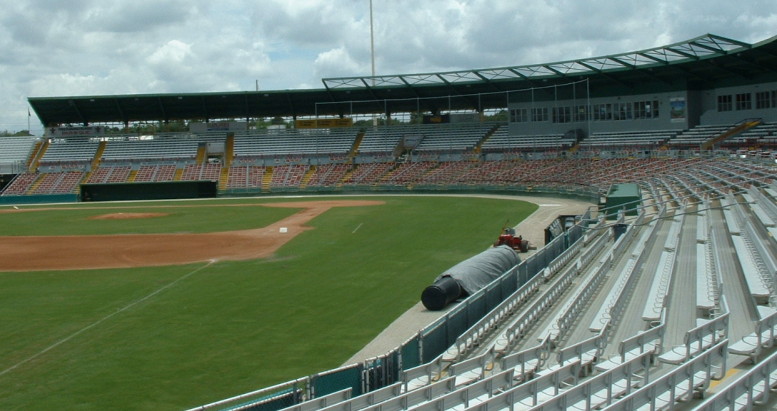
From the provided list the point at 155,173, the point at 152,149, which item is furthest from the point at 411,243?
the point at 152,149

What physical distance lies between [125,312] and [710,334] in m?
16.6

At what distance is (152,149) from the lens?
83.4 metres

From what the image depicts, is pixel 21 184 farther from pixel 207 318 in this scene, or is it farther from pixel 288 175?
pixel 207 318

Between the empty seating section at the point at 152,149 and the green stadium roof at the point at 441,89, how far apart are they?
2.85m

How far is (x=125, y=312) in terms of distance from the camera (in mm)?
21359

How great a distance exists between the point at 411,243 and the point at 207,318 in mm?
15396

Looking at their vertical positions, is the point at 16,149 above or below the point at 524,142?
above

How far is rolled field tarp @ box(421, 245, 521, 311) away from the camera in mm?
20219

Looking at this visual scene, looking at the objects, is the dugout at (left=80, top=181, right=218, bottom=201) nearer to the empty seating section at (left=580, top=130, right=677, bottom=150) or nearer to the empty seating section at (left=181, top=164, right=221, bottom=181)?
the empty seating section at (left=181, top=164, right=221, bottom=181)

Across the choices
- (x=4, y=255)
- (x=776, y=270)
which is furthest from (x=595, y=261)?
(x=4, y=255)

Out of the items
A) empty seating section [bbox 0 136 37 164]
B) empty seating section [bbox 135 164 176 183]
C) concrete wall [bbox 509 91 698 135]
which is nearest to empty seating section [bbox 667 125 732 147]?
concrete wall [bbox 509 91 698 135]

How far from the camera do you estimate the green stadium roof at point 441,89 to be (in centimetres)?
5481

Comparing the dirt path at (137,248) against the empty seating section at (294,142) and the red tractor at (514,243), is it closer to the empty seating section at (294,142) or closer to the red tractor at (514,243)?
the red tractor at (514,243)

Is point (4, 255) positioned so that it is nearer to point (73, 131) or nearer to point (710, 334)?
point (710, 334)
